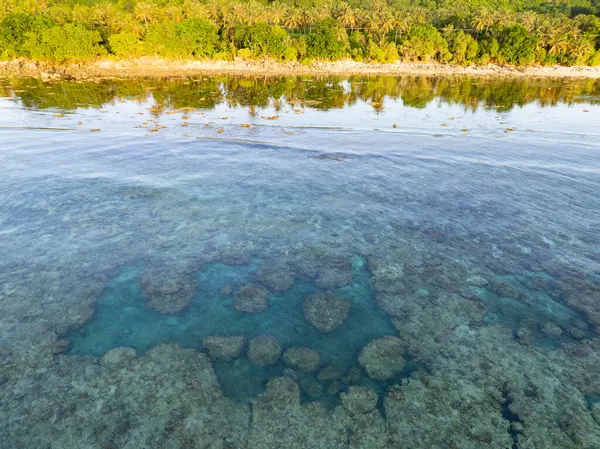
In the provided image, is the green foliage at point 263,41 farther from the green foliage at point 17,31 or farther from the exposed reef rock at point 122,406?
the exposed reef rock at point 122,406

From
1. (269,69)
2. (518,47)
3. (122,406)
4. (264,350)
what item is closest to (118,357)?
(122,406)

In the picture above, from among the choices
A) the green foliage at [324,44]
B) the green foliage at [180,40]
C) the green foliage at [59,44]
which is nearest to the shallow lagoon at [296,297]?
the green foliage at [59,44]

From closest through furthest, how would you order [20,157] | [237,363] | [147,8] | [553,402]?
[553,402] < [237,363] < [20,157] < [147,8]

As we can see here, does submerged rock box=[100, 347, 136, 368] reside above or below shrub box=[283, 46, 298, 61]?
below

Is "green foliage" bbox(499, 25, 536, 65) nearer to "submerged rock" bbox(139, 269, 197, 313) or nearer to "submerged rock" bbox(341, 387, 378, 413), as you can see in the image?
"submerged rock" bbox(139, 269, 197, 313)

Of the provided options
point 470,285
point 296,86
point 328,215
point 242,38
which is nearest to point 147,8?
point 242,38

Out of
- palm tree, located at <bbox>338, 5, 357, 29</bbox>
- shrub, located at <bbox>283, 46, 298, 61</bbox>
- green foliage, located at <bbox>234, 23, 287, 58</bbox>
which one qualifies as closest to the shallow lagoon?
shrub, located at <bbox>283, 46, 298, 61</bbox>

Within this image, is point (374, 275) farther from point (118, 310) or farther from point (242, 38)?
point (242, 38)
